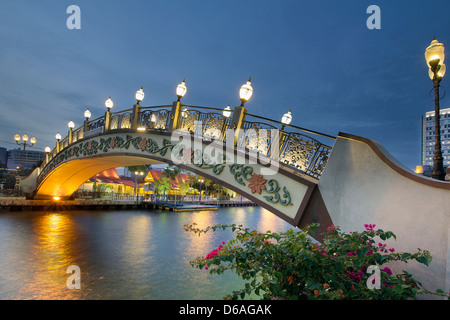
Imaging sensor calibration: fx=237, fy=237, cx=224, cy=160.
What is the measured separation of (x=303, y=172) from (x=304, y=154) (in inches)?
13.9

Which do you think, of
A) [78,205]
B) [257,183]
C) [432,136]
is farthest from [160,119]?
[432,136]

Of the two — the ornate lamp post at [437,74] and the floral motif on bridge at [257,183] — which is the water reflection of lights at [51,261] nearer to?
the floral motif on bridge at [257,183]

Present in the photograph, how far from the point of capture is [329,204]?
12.8 ft

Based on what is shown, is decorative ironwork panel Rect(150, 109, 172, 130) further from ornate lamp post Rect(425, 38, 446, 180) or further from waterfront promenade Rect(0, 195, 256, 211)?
waterfront promenade Rect(0, 195, 256, 211)

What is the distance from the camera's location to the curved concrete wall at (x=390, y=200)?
2.59 meters

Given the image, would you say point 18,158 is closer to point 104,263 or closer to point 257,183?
point 104,263

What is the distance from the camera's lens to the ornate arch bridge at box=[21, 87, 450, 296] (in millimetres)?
2740

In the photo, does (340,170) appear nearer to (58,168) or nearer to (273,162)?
(273,162)

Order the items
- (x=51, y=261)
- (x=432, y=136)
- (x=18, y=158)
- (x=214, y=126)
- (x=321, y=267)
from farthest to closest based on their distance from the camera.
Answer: (x=18, y=158) → (x=432, y=136) → (x=51, y=261) → (x=214, y=126) → (x=321, y=267)

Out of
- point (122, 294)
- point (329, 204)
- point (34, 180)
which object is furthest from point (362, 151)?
point (34, 180)

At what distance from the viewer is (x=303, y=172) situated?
4582 millimetres

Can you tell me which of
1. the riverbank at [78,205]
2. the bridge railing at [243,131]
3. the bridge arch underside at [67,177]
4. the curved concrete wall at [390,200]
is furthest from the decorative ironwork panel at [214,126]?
the riverbank at [78,205]

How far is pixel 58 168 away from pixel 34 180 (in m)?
7.44
